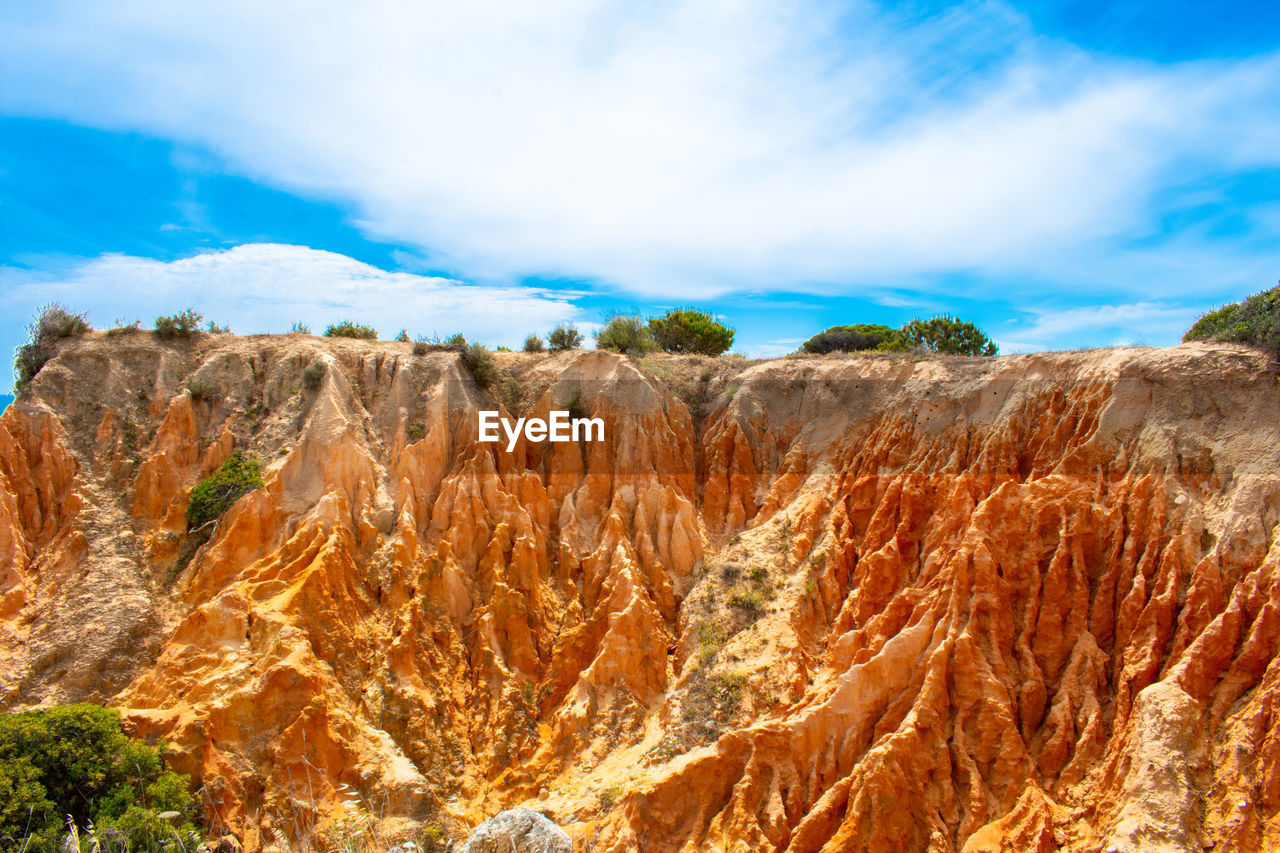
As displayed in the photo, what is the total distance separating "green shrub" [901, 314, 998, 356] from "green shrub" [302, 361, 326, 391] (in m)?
28.2

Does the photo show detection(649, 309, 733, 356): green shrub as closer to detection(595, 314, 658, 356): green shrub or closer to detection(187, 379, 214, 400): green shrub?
detection(595, 314, 658, 356): green shrub

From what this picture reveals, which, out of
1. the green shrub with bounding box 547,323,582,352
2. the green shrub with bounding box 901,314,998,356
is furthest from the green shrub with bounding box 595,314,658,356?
the green shrub with bounding box 901,314,998,356

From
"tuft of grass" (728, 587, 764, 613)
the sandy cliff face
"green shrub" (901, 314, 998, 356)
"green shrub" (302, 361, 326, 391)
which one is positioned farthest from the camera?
"green shrub" (901, 314, 998, 356)

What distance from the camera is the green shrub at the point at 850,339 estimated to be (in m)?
40.2

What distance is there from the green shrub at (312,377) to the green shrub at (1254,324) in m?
26.9

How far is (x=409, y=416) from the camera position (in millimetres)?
25281

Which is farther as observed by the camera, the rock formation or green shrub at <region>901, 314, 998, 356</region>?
green shrub at <region>901, 314, 998, 356</region>

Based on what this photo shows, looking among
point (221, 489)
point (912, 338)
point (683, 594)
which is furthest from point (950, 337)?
point (221, 489)

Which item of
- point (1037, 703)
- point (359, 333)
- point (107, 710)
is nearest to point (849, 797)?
point (1037, 703)

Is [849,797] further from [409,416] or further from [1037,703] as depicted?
[409,416]

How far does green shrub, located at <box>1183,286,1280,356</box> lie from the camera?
57.9 feet

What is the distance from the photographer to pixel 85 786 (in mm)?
15133

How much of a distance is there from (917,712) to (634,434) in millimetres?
13523

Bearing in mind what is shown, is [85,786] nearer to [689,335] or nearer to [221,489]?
[221,489]
